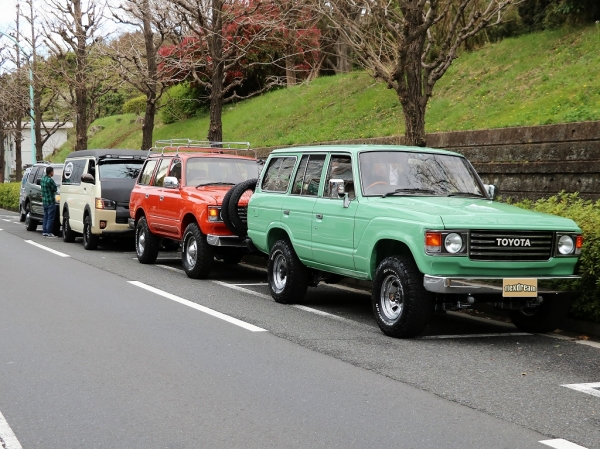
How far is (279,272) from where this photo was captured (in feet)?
36.0

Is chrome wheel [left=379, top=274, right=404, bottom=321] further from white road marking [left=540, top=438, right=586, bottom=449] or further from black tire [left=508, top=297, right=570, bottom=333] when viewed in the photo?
white road marking [left=540, top=438, right=586, bottom=449]

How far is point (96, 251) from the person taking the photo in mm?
18234

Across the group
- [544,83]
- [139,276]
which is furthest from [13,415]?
[544,83]

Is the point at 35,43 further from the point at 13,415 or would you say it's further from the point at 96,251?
the point at 13,415

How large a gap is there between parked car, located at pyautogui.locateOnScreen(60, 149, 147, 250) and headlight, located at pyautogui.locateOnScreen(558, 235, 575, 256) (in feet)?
36.9

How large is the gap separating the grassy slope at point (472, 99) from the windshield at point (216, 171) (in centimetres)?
623

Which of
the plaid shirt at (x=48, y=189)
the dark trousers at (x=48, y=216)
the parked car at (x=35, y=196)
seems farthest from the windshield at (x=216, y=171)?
the parked car at (x=35, y=196)

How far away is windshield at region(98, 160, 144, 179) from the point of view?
18331 millimetres

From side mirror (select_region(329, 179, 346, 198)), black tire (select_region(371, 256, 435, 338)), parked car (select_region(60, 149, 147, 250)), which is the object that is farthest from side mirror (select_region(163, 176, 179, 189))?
black tire (select_region(371, 256, 435, 338))

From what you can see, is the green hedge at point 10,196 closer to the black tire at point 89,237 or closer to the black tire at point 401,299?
the black tire at point 89,237

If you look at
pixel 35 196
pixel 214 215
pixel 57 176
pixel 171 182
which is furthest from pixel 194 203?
pixel 35 196

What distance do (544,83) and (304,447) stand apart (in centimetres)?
1785

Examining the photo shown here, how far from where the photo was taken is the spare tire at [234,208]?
40.4 feet

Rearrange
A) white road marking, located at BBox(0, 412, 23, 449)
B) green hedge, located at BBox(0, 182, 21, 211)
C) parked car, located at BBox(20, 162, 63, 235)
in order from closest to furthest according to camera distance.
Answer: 1. white road marking, located at BBox(0, 412, 23, 449)
2. parked car, located at BBox(20, 162, 63, 235)
3. green hedge, located at BBox(0, 182, 21, 211)
